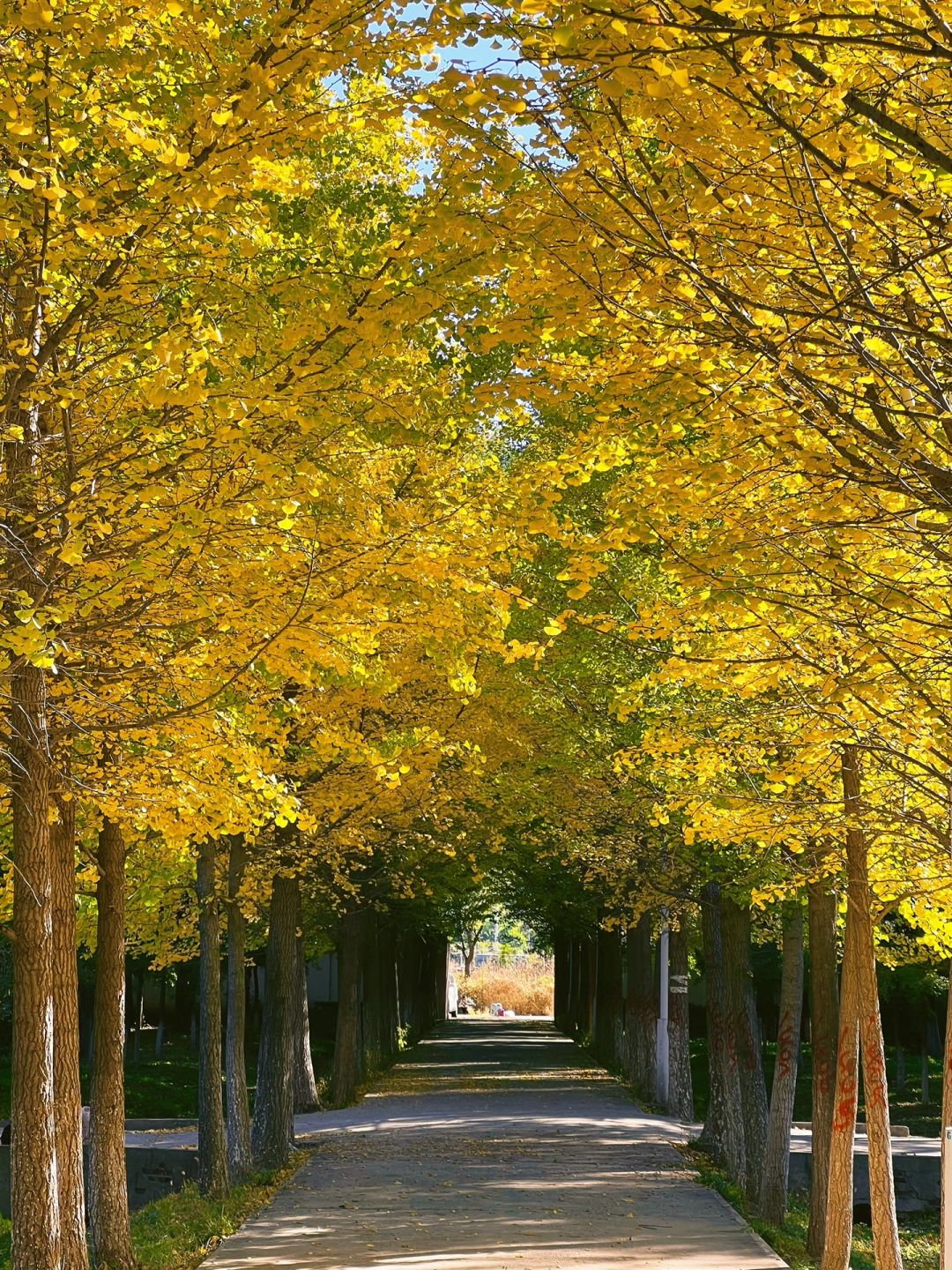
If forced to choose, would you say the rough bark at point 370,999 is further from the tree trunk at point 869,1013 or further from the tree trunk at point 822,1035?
the tree trunk at point 869,1013

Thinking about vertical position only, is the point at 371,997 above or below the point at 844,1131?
below

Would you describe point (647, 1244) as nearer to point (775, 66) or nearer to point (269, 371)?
point (269, 371)

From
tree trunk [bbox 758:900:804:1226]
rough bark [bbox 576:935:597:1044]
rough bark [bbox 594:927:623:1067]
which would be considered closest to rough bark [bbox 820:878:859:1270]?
tree trunk [bbox 758:900:804:1226]

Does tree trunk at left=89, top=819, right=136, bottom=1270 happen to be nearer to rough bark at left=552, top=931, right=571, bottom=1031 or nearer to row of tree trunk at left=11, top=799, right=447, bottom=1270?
row of tree trunk at left=11, top=799, right=447, bottom=1270

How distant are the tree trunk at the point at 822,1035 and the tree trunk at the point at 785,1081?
0.59 metres

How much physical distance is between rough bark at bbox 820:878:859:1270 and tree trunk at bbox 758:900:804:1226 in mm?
3715

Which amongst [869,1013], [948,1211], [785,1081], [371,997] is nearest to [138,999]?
[371,997]

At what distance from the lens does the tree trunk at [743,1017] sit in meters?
16.9

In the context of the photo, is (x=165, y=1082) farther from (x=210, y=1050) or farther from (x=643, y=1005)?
(x=210, y=1050)

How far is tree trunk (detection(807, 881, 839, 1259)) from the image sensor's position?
1296 cm

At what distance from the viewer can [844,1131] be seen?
412 inches

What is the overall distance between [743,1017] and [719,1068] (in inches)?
27.5

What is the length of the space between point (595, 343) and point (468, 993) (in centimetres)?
8696

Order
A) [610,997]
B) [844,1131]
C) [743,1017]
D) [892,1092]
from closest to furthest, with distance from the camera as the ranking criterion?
[844,1131] < [743,1017] < [610,997] < [892,1092]
